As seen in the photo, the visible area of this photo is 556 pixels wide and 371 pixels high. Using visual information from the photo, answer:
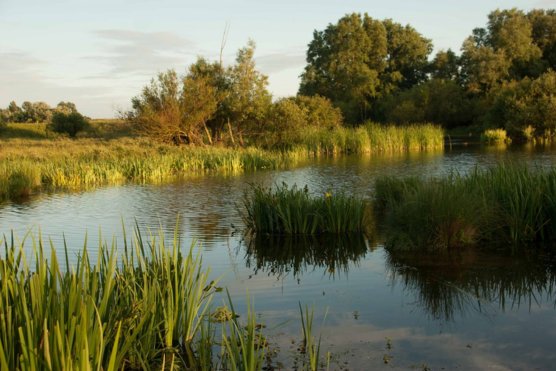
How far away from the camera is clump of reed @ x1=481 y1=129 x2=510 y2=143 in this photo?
38.2 meters

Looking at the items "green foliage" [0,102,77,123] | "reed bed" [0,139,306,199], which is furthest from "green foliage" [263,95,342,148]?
"green foliage" [0,102,77,123]

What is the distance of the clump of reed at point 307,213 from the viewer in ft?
29.6

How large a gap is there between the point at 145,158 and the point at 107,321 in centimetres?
2080

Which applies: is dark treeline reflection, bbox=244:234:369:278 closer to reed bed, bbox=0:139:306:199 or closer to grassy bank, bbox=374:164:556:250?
grassy bank, bbox=374:164:556:250

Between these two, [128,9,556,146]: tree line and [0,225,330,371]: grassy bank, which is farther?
[128,9,556,146]: tree line

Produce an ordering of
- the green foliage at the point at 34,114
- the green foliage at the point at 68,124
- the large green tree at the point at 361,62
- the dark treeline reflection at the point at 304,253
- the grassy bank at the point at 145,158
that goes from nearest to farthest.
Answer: the dark treeline reflection at the point at 304,253 → the grassy bank at the point at 145,158 → the green foliage at the point at 68,124 → the large green tree at the point at 361,62 → the green foliage at the point at 34,114

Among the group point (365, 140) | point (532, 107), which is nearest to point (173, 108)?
point (365, 140)

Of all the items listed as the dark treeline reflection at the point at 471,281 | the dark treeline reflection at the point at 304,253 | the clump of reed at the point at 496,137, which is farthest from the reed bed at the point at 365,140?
the dark treeline reflection at the point at 471,281

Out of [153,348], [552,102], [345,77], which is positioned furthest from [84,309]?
[345,77]

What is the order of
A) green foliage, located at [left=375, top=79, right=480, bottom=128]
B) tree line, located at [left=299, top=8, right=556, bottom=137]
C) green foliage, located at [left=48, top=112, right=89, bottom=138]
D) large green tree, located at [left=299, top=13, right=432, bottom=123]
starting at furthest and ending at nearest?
large green tree, located at [left=299, top=13, right=432, bottom=123]
green foliage, located at [left=375, top=79, right=480, bottom=128]
green foliage, located at [left=48, top=112, right=89, bottom=138]
tree line, located at [left=299, top=8, right=556, bottom=137]

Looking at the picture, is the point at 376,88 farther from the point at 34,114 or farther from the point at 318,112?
the point at 34,114

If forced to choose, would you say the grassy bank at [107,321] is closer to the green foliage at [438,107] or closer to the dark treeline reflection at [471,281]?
the dark treeline reflection at [471,281]

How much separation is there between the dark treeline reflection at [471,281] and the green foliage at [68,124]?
46901 mm

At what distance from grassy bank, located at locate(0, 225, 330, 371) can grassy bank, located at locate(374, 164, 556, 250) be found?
3664 millimetres
